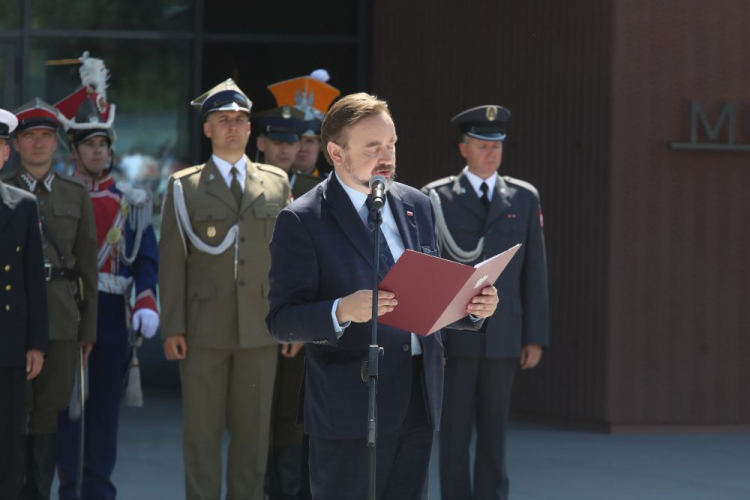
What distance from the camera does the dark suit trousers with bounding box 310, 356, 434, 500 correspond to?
4012 millimetres

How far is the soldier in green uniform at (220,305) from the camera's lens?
617 cm

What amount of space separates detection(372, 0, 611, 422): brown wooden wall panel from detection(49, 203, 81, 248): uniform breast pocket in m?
3.91

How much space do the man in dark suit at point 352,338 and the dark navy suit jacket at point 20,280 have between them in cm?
208

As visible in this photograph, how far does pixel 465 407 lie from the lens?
656 centimetres

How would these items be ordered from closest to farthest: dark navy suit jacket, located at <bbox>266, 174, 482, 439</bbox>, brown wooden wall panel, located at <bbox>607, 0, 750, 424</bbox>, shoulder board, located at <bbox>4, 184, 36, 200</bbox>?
dark navy suit jacket, located at <bbox>266, 174, 482, 439</bbox> < shoulder board, located at <bbox>4, 184, 36, 200</bbox> < brown wooden wall panel, located at <bbox>607, 0, 750, 424</bbox>

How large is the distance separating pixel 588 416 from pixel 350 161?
217 inches

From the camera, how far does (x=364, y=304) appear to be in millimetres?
3766

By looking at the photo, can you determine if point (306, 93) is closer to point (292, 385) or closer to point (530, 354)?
point (292, 385)

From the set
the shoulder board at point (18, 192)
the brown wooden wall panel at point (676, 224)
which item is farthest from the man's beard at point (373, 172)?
the brown wooden wall panel at point (676, 224)

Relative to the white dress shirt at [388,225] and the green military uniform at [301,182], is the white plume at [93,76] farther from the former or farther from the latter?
the white dress shirt at [388,225]

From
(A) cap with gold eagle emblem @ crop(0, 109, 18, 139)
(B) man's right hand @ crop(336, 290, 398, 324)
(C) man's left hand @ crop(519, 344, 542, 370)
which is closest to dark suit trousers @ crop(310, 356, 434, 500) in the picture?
(B) man's right hand @ crop(336, 290, 398, 324)

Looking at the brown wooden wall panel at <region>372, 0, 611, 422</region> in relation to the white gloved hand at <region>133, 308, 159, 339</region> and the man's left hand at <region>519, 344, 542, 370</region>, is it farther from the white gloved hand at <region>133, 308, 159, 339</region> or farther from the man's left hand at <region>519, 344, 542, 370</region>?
the white gloved hand at <region>133, 308, 159, 339</region>

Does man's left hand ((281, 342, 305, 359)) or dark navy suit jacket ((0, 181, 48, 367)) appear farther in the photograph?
man's left hand ((281, 342, 305, 359))

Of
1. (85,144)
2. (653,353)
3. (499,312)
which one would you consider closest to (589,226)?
(653,353)
